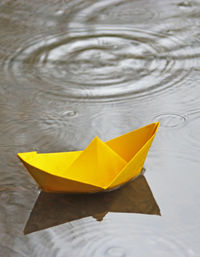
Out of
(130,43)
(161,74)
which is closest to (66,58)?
(130,43)

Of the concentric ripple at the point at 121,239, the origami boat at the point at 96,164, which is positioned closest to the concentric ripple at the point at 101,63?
the origami boat at the point at 96,164

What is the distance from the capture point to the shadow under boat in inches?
35.5

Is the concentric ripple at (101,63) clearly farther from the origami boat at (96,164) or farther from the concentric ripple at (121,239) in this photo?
the concentric ripple at (121,239)

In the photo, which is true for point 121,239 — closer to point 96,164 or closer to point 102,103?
point 96,164

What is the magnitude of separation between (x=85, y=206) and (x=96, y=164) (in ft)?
0.30

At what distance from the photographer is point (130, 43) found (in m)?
1.71

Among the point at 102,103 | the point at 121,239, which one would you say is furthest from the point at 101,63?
the point at 121,239

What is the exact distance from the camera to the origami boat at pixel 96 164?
0.90 metres

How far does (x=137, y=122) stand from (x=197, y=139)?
7.3 inches

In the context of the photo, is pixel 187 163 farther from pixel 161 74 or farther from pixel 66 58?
pixel 66 58

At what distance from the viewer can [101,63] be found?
1590 millimetres

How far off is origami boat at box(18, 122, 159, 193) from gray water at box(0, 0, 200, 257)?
7cm

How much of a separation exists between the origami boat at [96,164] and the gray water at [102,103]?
0.23 ft

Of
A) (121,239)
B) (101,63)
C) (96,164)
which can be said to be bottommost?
(121,239)
